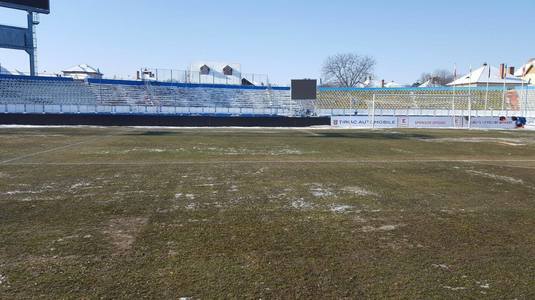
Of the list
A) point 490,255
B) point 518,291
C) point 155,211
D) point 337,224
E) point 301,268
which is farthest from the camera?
point 155,211

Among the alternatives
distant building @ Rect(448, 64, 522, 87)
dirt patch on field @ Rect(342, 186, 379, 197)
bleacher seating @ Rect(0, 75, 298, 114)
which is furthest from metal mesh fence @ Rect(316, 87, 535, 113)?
dirt patch on field @ Rect(342, 186, 379, 197)

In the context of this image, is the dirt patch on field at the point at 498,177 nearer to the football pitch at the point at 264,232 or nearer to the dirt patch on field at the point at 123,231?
the football pitch at the point at 264,232

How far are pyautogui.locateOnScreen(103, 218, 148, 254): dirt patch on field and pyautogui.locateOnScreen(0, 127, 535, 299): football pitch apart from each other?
3 cm

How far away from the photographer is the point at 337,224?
6355 millimetres

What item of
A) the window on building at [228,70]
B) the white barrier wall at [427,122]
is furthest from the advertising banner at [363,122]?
the window on building at [228,70]

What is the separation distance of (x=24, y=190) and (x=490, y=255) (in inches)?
344

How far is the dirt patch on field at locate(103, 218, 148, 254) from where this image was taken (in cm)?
532

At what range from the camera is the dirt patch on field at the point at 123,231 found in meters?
5.32

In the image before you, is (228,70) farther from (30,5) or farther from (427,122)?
(427,122)

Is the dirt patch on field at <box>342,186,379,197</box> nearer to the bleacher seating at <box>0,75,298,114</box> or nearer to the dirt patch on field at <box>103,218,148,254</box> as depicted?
the dirt patch on field at <box>103,218,148,254</box>

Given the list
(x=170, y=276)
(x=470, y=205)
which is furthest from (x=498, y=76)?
(x=170, y=276)

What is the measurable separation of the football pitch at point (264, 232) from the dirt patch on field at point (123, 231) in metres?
0.03

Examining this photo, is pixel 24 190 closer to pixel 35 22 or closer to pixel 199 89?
pixel 35 22

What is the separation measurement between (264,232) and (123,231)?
206 cm
